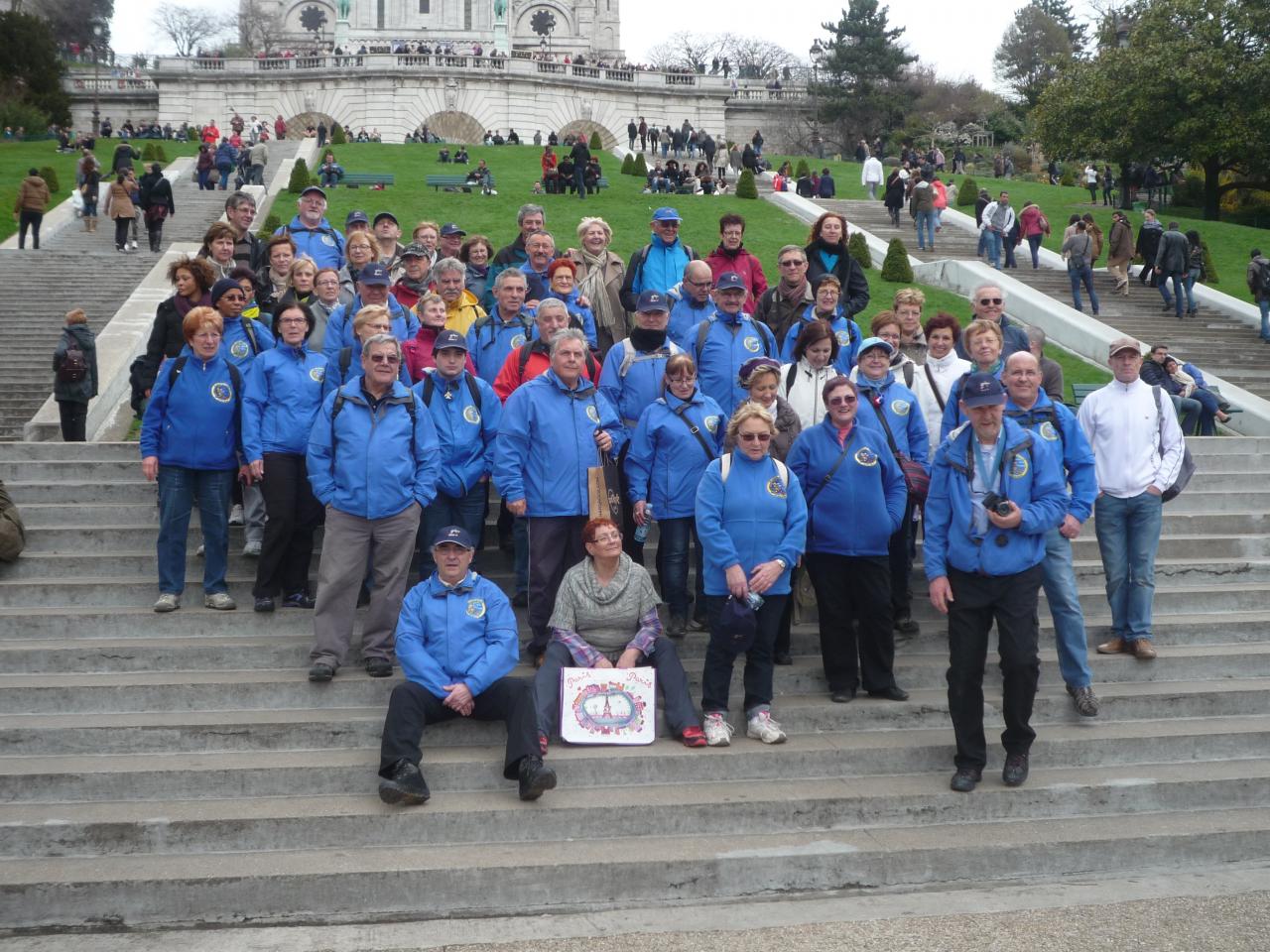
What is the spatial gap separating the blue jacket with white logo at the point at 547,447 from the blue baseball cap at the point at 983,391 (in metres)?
2.41

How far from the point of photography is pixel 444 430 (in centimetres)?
861

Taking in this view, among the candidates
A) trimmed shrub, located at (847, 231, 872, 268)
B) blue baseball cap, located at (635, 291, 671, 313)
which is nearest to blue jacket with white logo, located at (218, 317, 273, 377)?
blue baseball cap, located at (635, 291, 671, 313)

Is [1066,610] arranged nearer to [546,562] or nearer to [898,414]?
[898,414]

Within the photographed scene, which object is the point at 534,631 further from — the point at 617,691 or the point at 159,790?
the point at 159,790

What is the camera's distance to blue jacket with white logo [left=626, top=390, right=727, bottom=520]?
8.48m

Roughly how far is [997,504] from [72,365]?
891cm

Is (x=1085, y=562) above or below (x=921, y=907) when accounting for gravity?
above

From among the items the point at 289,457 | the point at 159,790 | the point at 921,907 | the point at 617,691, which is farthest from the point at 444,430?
the point at 921,907

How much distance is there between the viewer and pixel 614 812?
6.96 m

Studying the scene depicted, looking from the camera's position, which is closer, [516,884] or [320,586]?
[516,884]

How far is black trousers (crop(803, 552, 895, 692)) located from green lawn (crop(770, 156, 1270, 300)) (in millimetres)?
19339

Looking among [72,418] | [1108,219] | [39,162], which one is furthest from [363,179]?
[72,418]

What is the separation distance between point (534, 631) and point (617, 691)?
904 mm

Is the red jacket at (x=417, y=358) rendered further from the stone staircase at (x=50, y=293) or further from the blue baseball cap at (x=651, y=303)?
the stone staircase at (x=50, y=293)
